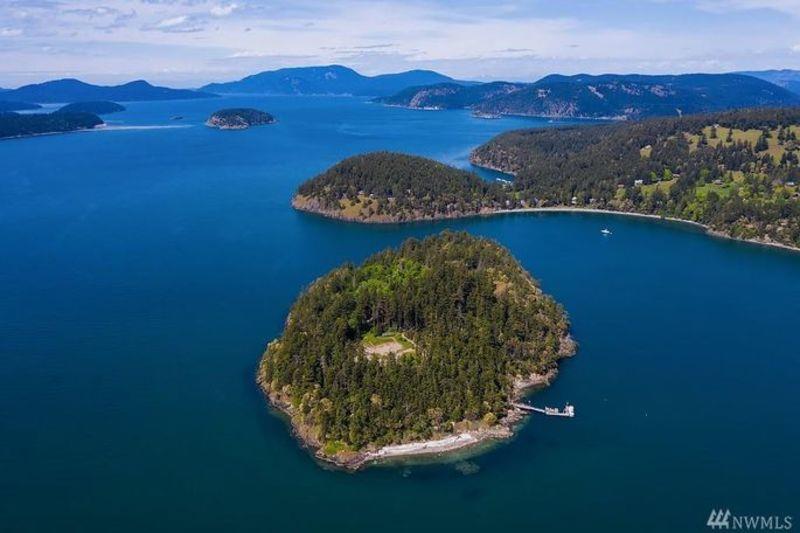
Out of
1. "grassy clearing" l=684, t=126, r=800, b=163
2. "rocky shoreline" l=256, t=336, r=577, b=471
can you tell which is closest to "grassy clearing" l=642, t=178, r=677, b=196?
"grassy clearing" l=684, t=126, r=800, b=163

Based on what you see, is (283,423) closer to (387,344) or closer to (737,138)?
(387,344)

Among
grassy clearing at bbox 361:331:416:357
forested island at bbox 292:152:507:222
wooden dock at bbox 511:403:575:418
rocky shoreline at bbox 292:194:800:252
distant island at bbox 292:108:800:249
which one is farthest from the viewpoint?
forested island at bbox 292:152:507:222

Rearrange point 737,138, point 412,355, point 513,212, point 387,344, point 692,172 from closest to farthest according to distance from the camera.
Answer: point 412,355 < point 387,344 < point 513,212 < point 692,172 < point 737,138

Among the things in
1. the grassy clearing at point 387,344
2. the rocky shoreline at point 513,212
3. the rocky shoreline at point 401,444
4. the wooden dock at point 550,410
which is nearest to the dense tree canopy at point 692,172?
the rocky shoreline at point 513,212

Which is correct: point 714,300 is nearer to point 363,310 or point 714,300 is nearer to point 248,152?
point 363,310

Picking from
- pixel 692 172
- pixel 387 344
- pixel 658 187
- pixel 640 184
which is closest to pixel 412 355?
pixel 387 344

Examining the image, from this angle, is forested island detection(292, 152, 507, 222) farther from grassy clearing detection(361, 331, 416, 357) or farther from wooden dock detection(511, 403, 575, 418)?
wooden dock detection(511, 403, 575, 418)
